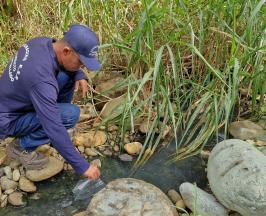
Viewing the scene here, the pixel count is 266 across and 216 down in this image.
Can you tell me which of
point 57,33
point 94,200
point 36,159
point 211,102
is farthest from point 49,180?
point 57,33

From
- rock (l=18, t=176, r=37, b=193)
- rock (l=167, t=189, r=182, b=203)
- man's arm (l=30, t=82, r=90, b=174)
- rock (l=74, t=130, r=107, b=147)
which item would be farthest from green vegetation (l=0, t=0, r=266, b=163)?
rock (l=18, t=176, r=37, b=193)

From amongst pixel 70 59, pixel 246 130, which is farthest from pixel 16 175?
pixel 246 130

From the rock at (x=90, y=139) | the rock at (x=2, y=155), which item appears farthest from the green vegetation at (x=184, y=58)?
the rock at (x=2, y=155)

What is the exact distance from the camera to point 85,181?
2.75 meters

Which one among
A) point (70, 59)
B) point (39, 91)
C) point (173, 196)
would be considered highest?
point (70, 59)

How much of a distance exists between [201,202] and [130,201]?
0.40 metres

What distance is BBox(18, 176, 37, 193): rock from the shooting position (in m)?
2.65

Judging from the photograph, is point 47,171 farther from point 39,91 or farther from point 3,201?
point 39,91

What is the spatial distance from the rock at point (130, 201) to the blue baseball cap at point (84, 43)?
2.40 feet

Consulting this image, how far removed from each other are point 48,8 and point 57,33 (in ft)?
1.00

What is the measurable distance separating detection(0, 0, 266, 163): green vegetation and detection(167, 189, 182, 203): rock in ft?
1.05

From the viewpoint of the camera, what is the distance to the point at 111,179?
2812 mm

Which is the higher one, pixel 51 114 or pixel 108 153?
pixel 51 114

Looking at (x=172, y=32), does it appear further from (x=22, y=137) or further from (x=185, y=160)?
(x=22, y=137)
